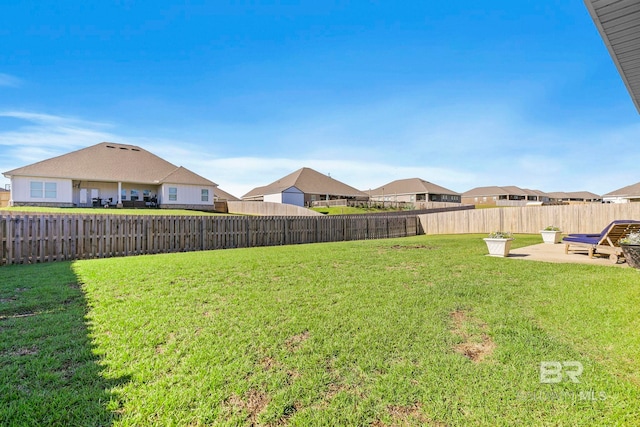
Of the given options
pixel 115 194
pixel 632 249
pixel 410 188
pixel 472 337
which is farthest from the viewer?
pixel 410 188

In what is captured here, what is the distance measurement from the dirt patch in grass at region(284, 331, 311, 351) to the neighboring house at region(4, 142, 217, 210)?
30.1 meters

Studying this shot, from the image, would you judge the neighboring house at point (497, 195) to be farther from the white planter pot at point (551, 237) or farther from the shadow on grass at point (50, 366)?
the shadow on grass at point (50, 366)

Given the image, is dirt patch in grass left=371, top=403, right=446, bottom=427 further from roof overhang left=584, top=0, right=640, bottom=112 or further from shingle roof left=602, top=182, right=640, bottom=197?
shingle roof left=602, top=182, right=640, bottom=197

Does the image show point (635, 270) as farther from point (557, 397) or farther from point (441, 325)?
point (557, 397)

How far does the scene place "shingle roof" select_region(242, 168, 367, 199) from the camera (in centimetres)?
4681

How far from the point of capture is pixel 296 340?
3.49 metres

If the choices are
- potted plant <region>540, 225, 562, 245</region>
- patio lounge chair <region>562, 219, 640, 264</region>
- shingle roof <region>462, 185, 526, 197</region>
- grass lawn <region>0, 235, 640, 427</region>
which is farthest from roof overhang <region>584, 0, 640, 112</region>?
shingle roof <region>462, 185, 526, 197</region>

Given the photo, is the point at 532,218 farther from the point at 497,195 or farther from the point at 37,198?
the point at 497,195

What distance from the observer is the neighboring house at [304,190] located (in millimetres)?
44406

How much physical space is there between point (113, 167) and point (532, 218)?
36.0 metres

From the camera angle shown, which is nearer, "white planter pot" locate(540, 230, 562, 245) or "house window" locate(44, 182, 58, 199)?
"white planter pot" locate(540, 230, 562, 245)

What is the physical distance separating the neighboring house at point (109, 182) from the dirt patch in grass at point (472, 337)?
3063 cm

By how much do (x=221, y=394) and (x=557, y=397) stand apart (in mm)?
2696

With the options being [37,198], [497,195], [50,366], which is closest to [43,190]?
[37,198]
